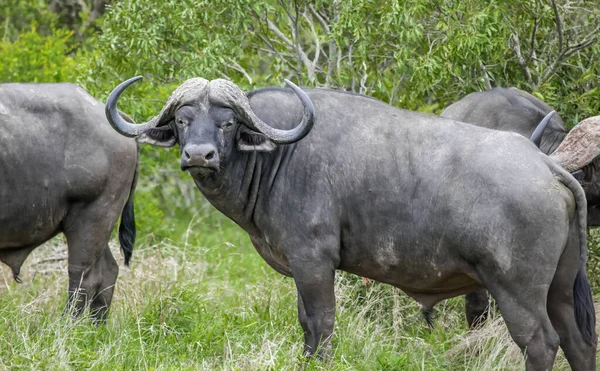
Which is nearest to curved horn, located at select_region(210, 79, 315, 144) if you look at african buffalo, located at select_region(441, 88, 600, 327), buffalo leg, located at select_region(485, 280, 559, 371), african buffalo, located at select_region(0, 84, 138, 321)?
buffalo leg, located at select_region(485, 280, 559, 371)

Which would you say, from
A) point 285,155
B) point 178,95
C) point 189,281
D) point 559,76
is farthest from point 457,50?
point 189,281

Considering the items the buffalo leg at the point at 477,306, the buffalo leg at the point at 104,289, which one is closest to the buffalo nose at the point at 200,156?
the buffalo leg at the point at 104,289

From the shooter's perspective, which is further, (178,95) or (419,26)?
(419,26)

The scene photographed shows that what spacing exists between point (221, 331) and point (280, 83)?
263 centimetres

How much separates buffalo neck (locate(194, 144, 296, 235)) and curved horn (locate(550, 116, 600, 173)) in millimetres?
1852

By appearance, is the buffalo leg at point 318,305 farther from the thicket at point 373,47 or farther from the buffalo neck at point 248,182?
the thicket at point 373,47

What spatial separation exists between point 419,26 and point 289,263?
2385 mm

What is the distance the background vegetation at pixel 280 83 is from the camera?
695 centimetres

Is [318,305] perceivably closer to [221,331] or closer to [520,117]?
[221,331]

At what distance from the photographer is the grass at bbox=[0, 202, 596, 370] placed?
21.3ft

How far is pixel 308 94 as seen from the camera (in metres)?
6.77

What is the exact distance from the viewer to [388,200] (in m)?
6.39

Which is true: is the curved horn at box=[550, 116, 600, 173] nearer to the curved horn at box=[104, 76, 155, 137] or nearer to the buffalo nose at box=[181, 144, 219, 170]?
the buffalo nose at box=[181, 144, 219, 170]

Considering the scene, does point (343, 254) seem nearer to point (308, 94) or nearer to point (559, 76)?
point (308, 94)
